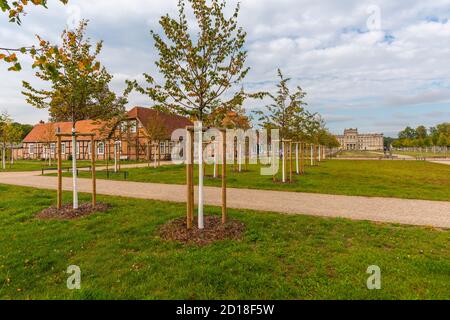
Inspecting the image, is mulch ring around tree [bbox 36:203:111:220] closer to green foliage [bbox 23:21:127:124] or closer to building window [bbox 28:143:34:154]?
green foliage [bbox 23:21:127:124]

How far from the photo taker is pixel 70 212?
7.05 m

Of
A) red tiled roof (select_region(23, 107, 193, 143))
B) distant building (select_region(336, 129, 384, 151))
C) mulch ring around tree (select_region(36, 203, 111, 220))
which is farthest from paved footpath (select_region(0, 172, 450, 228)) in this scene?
distant building (select_region(336, 129, 384, 151))

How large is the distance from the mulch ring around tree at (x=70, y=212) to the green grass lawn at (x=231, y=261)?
45cm

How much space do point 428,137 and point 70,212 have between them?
319 feet

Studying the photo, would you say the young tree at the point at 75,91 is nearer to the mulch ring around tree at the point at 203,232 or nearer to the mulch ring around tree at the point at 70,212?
the mulch ring around tree at the point at 70,212

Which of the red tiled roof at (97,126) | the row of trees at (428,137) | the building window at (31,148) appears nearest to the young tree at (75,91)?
the red tiled roof at (97,126)

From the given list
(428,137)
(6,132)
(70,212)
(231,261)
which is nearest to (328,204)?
(231,261)

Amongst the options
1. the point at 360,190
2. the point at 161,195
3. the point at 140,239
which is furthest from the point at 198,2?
the point at 360,190

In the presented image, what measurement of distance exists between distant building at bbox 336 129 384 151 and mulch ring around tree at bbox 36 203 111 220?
452 ft

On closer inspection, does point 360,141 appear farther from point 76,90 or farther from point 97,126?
point 76,90
